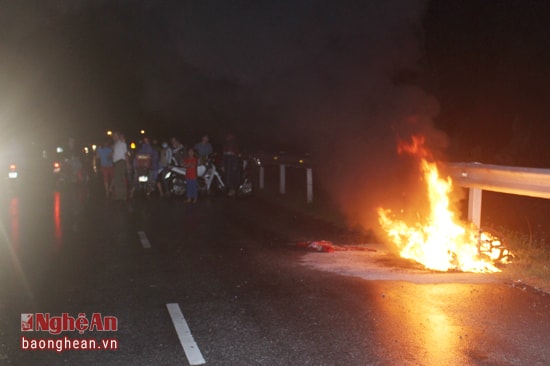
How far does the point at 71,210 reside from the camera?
15875 millimetres

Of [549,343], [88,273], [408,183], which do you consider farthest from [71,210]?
[549,343]

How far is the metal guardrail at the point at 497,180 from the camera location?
27.7 feet

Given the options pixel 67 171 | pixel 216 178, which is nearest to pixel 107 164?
pixel 216 178

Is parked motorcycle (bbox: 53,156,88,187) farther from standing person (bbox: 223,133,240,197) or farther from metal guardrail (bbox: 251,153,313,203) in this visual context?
standing person (bbox: 223,133,240,197)

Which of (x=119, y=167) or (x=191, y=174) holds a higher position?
(x=119, y=167)

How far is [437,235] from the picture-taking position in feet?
29.3

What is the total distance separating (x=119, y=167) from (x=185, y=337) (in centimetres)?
1348

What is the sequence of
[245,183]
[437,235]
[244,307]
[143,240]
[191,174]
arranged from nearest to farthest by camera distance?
[244,307] → [437,235] → [143,240] → [191,174] → [245,183]

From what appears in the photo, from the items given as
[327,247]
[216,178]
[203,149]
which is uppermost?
[203,149]

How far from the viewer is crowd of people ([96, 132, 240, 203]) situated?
728 inches

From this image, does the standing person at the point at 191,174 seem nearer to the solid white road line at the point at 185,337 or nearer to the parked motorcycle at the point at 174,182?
the parked motorcycle at the point at 174,182

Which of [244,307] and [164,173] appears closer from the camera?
[244,307]

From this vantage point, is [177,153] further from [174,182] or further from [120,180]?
[120,180]

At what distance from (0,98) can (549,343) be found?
5636 cm
